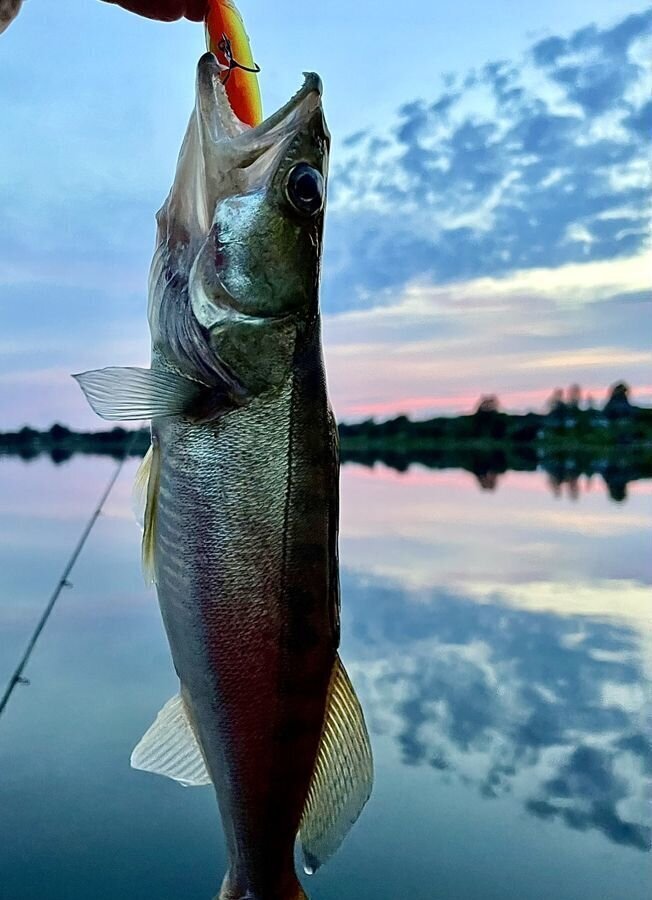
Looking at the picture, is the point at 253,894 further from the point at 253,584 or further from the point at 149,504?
the point at 149,504

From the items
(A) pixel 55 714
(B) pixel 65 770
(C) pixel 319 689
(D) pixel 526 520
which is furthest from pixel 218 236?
(D) pixel 526 520

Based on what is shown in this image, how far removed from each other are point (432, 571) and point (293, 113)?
27679 mm

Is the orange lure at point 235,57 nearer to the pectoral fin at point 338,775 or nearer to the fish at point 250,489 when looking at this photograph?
the fish at point 250,489

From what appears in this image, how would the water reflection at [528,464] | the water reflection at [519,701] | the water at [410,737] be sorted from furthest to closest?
the water reflection at [528,464] < the water reflection at [519,701] < the water at [410,737]

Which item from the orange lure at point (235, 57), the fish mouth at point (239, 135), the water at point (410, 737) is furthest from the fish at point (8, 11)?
the water at point (410, 737)

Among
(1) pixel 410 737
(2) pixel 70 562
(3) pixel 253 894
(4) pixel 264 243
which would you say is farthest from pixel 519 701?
(4) pixel 264 243

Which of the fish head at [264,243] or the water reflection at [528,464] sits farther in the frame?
the water reflection at [528,464]

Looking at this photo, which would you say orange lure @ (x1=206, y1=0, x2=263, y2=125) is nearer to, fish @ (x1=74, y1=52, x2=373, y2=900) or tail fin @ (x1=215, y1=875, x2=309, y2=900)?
fish @ (x1=74, y1=52, x2=373, y2=900)

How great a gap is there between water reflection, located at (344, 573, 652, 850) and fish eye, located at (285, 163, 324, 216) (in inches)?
425

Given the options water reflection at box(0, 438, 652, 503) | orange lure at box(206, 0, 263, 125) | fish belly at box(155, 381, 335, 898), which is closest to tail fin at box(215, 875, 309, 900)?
fish belly at box(155, 381, 335, 898)

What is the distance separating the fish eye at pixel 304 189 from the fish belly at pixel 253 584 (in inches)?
14.4

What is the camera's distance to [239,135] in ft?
5.66

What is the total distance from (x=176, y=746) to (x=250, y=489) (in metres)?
0.58

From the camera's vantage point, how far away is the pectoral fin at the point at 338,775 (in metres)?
1.73
